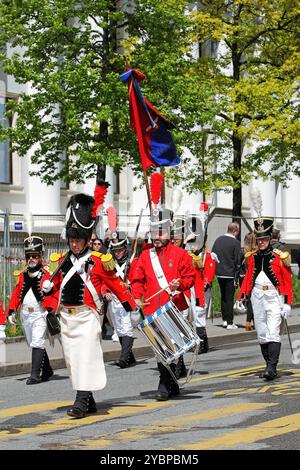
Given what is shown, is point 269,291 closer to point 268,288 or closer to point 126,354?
point 268,288

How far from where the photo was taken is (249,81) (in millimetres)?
31469

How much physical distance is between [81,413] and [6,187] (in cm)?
2089

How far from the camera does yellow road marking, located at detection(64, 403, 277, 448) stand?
9.45 m

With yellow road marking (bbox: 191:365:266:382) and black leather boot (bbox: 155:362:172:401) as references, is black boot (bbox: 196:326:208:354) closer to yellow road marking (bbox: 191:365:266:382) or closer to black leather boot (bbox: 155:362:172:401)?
yellow road marking (bbox: 191:365:266:382)

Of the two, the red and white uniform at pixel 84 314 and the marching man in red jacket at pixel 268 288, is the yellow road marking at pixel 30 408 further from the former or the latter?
the marching man in red jacket at pixel 268 288

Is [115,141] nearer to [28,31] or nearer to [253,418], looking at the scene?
[28,31]

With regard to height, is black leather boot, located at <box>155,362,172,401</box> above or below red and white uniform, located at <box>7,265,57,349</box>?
below

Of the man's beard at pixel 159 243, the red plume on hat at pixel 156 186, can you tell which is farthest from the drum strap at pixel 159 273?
the red plume on hat at pixel 156 186

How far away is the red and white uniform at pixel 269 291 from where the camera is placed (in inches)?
549

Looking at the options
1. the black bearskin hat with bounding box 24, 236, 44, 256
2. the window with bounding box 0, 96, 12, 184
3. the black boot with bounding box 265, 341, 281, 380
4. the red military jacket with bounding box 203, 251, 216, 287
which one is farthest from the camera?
the window with bounding box 0, 96, 12, 184

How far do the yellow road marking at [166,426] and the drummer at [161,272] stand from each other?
1279 millimetres

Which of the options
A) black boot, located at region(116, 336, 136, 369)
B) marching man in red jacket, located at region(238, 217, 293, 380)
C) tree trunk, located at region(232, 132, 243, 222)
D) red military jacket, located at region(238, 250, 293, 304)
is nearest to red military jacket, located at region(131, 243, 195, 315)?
marching man in red jacket, located at region(238, 217, 293, 380)

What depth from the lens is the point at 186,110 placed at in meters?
25.9
